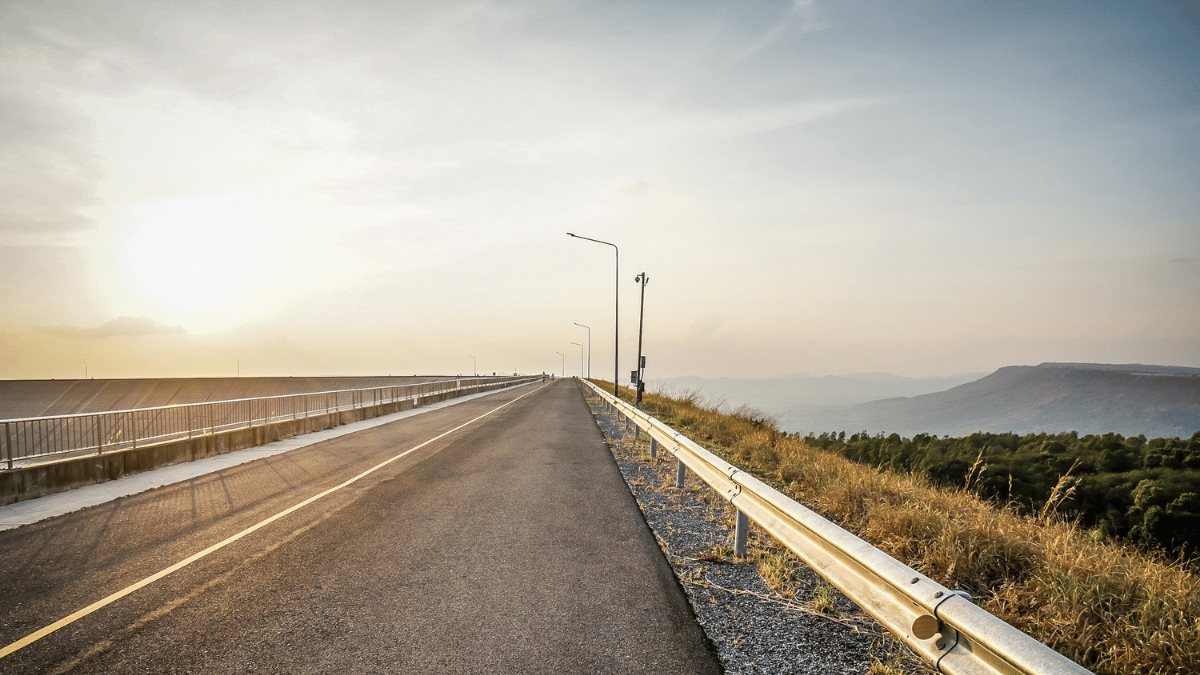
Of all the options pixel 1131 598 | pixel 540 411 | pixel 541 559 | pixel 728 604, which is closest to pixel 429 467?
pixel 541 559

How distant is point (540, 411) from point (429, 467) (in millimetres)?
15551

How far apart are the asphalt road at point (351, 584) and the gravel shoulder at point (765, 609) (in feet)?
0.70

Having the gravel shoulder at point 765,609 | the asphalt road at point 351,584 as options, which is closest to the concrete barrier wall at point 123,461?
the asphalt road at point 351,584

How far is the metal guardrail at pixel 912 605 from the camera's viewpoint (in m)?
2.37

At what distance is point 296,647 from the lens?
3.75 metres

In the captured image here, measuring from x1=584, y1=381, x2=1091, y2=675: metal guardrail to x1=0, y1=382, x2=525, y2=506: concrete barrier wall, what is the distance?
10.4 meters

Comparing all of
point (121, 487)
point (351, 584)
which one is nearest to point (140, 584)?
point (351, 584)

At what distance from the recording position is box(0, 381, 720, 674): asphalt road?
3.63 meters

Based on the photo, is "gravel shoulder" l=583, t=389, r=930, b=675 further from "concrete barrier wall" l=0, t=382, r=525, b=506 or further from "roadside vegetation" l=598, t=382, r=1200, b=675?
"concrete barrier wall" l=0, t=382, r=525, b=506

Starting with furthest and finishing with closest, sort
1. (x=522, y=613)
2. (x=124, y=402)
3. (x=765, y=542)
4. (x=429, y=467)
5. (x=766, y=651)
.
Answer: (x=124, y=402) < (x=429, y=467) < (x=765, y=542) < (x=522, y=613) < (x=766, y=651)

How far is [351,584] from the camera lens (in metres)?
4.96

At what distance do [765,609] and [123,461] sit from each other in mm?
11667

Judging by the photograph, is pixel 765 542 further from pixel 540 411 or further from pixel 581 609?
pixel 540 411

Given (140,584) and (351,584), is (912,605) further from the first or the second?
(140,584)
